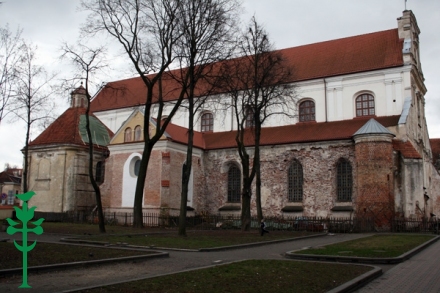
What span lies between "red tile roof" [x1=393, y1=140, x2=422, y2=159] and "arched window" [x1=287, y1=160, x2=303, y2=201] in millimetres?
7097

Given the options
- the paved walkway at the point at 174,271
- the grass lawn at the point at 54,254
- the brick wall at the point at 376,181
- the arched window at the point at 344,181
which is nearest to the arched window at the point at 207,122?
the arched window at the point at 344,181

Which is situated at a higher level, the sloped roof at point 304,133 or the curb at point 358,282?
the sloped roof at point 304,133

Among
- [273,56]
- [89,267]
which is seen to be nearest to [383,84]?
[273,56]

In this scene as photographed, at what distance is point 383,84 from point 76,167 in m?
25.6

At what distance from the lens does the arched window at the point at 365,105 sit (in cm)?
3419

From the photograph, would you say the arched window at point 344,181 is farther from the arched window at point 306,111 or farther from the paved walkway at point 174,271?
the paved walkway at point 174,271

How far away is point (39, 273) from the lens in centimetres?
1004

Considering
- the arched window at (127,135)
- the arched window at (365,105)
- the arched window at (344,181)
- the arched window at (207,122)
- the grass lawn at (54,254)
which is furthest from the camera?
the arched window at (207,122)

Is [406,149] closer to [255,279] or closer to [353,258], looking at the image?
[353,258]

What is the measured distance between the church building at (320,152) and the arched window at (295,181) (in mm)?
78

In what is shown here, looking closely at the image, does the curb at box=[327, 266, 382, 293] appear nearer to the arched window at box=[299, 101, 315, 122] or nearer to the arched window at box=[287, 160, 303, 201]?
the arched window at box=[287, 160, 303, 201]

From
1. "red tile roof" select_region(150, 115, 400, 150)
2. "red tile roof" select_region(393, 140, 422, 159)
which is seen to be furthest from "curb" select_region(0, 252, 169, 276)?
"red tile roof" select_region(393, 140, 422, 159)

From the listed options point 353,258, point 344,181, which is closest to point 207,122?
point 344,181

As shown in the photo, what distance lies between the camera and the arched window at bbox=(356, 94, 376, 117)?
34.2 m
